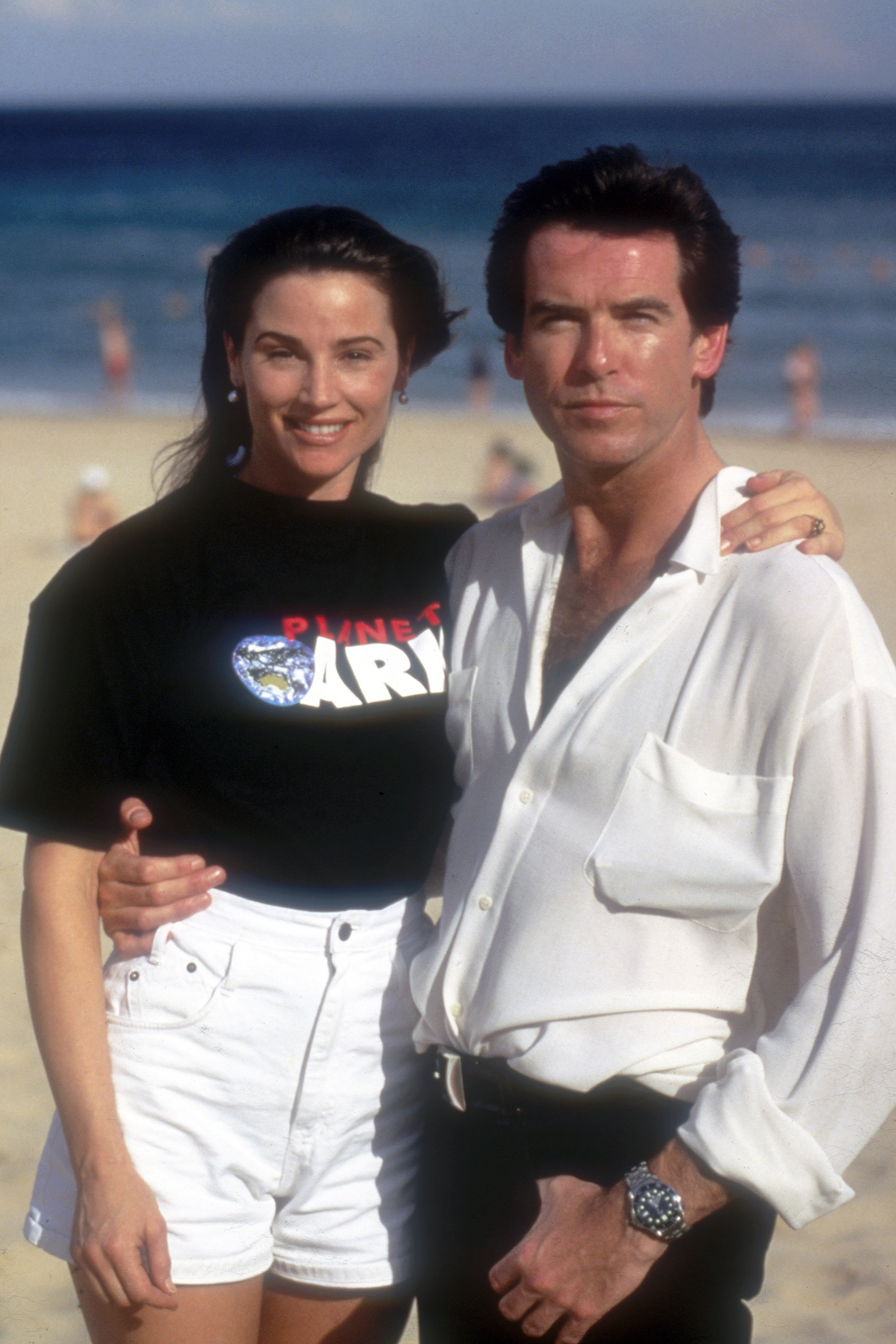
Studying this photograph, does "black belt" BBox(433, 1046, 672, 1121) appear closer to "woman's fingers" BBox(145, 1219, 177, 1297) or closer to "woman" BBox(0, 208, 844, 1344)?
"woman" BBox(0, 208, 844, 1344)

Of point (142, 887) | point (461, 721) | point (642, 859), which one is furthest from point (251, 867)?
point (642, 859)

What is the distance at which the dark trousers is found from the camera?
7.42 ft

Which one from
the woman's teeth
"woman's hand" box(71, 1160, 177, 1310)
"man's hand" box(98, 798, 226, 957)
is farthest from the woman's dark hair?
"woman's hand" box(71, 1160, 177, 1310)

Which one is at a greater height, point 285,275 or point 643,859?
point 285,275

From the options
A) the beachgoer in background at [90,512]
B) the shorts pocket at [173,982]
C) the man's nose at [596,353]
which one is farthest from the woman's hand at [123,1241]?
the beachgoer in background at [90,512]

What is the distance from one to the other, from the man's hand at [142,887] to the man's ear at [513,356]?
1.12m

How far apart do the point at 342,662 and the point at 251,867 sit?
43cm

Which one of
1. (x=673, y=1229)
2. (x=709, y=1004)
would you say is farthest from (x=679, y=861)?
(x=673, y=1229)

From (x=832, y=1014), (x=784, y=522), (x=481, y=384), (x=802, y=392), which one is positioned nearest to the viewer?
(x=832, y=1014)

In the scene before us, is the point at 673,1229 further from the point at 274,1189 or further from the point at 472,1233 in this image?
the point at 274,1189

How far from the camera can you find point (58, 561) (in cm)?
1331

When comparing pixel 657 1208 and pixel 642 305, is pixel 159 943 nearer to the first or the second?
pixel 657 1208

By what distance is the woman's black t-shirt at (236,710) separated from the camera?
2449 millimetres

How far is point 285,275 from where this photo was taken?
265cm
